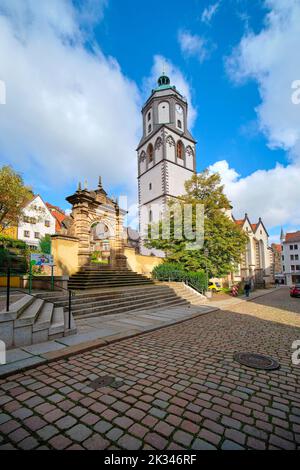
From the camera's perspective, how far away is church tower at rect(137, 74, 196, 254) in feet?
107

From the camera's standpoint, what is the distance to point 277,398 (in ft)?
10.3

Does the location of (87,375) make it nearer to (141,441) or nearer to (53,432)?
(53,432)

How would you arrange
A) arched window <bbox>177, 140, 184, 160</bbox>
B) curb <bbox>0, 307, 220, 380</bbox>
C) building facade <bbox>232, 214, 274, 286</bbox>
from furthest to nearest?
building facade <bbox>232, 214, 274, 286</bbox> → arched window <bbox>177, 140, 184, 160</bbox> → curb <bbox>0, 307, 220, 380</bbox>

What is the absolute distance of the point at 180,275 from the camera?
17.2 m

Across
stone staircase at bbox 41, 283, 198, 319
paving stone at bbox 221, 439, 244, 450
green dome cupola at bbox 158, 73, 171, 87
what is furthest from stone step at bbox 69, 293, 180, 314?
green dome cupola at bbox 158, 73, 171, 87

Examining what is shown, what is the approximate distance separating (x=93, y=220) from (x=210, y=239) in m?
9.37

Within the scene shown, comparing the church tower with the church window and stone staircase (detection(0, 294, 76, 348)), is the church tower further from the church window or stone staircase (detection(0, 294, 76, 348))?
stone staircase (detection(0, 294, 76, 348))

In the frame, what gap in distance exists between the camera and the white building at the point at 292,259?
55.7 meters

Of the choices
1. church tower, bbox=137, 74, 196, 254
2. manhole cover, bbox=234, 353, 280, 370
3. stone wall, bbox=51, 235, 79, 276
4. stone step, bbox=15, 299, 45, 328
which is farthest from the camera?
church tower, bbox=137, 74, 196, 254

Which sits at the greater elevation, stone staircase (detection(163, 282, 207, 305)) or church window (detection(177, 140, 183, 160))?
church window (detection(177, 140, 183, 160))

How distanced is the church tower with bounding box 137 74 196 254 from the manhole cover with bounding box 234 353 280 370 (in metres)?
27.0

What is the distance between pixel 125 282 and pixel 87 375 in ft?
35.3

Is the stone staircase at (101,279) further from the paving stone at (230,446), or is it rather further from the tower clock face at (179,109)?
the tower clock face at (179,109)

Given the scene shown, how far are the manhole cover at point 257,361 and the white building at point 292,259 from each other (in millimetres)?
61410
